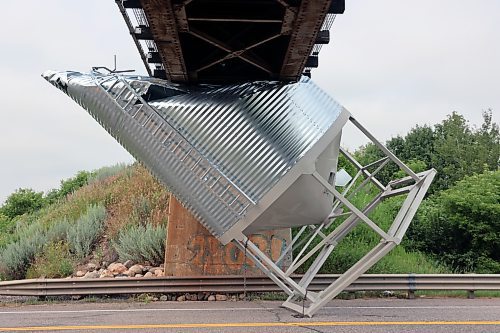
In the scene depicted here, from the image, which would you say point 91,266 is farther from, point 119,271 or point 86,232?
point 86,232

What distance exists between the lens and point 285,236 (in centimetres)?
1405

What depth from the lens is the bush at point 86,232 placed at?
15.7 m

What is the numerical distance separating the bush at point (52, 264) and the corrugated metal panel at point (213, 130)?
16.8ft

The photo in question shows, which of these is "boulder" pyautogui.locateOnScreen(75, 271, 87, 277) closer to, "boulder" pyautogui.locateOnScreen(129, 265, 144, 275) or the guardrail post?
"boulder" pyautogui.locateOnScreen(129, 265, 144, 275)

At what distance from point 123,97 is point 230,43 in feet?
7.33

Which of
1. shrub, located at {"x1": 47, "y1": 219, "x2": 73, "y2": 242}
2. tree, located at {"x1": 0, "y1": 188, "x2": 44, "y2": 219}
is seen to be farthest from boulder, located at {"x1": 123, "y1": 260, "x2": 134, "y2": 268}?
tree, located at {"x1": 0, "y1": 188, "x2": 44, "y2": 219}

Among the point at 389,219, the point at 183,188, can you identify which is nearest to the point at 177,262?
the point at 183,188

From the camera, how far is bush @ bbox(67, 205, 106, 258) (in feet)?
51.5

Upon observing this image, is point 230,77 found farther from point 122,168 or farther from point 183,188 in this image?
point 122,168

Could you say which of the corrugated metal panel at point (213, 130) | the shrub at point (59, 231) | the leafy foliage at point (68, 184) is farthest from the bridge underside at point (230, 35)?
the leafy foliage at point (68, 184)

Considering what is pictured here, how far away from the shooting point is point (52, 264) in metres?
14.2

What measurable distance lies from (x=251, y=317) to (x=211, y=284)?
10.7 ft

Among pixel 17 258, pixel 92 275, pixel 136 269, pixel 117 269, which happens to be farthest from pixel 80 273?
pixel 17 258

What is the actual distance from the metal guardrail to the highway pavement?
50 centimetres
